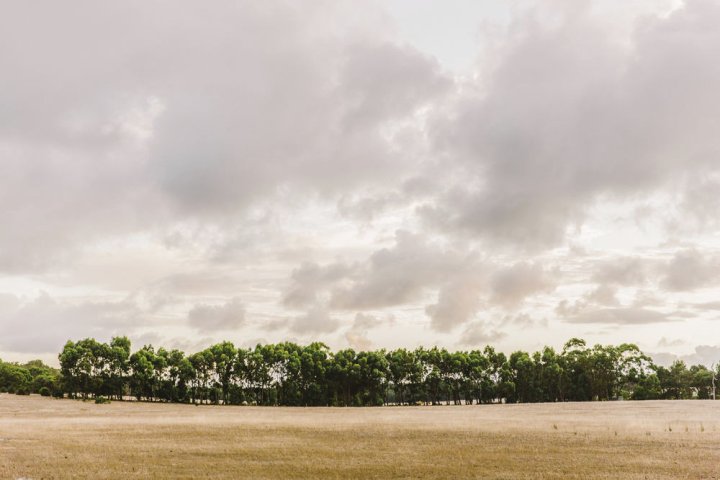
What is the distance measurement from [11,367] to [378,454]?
180m

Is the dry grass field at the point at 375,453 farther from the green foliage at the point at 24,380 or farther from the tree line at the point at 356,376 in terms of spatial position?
Answer: the green foliage at the point at 24,380

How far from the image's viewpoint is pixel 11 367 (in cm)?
17812

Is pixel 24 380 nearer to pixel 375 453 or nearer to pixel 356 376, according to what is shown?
pixel 356 376

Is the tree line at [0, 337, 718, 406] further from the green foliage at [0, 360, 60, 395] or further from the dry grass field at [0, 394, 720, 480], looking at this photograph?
the dry grass field at [0, 394, 720, 480]

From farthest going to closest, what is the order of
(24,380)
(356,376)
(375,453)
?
(24,380)
(356,376)
(375,453)

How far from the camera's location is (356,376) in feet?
477

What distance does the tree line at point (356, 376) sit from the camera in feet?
466

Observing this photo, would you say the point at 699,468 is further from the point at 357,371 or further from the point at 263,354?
the point at 263,354

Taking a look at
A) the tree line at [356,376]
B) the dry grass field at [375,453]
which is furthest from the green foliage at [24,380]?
the dry grass field at [375,453]

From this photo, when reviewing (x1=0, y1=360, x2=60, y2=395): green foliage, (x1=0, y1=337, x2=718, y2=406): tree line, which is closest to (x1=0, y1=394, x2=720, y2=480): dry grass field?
(x1=0, y1=337, x2=718, y2=406): tree line

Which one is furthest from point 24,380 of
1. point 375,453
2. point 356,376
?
point 375,453

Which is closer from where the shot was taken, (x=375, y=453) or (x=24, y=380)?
(x=375, y=453)

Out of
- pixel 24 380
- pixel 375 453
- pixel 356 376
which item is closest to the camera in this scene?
pixel 375 453

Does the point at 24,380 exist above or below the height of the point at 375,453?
below
